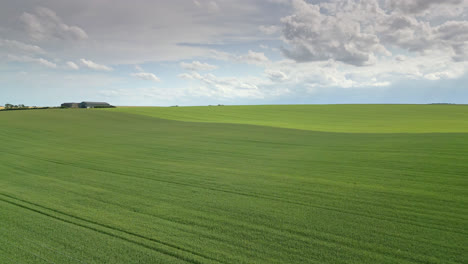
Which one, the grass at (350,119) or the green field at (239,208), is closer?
the green field at (239,208)

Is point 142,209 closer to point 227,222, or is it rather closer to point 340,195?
point 227,222

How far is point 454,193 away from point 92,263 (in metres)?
8.07

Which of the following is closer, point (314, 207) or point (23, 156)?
point (314, 207)

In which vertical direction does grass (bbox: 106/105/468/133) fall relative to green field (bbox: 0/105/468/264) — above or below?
above

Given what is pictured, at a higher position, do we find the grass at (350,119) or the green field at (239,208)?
the grass at (350,119)

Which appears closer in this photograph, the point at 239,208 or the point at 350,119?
the point at 239,208

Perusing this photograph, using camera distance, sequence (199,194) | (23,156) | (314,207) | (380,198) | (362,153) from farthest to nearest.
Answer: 1. (23,156)
2. (362,153)
3. (199,194)
4. (380,198)
5. (314,207)

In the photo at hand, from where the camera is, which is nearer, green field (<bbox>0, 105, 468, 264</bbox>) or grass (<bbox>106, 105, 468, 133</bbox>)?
green field (<bbox>0, 105, 468, 264</bbox>)

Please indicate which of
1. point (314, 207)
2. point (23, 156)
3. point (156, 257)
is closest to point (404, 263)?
point (314, 207)

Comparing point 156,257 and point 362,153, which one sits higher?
point 362,153

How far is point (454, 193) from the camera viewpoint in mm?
7219

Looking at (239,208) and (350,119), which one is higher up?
(350,119)

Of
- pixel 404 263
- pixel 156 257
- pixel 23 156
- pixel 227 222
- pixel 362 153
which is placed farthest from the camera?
pixel 23 156

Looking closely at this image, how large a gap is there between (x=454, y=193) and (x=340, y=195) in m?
2.76
